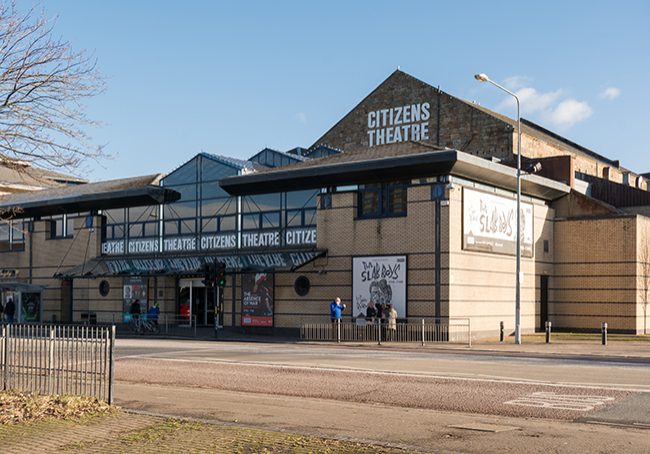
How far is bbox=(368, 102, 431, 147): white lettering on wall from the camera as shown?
54.9m

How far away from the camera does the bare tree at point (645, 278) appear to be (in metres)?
39.4

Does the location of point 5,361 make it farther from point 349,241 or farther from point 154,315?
point 154,315

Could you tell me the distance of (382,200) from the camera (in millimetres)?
35719

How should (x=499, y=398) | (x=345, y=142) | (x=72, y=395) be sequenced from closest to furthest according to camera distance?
1. (x=72, y=395)
2. (x=499, y=398)
3. (x=345, y=142)

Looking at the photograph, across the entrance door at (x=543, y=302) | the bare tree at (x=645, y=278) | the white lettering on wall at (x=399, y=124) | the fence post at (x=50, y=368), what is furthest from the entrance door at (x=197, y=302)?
the fence post at (x=50, y=368)

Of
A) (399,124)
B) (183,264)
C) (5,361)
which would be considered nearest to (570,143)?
(399,124)

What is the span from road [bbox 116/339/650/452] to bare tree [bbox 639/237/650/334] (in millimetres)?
16723

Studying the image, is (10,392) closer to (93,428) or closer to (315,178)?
(93,428)

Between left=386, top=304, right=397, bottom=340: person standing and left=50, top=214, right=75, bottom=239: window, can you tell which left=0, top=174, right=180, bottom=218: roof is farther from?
left=386, top=304, right=397, bottom=340: person standing

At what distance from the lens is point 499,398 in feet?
49.8

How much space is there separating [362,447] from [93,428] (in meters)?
3.96

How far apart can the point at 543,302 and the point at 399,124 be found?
1956cm

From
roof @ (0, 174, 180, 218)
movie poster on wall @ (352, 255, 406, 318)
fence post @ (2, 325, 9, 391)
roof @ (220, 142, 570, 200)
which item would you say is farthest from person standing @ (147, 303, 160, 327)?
fence post @ (2, 325, 9, 391)

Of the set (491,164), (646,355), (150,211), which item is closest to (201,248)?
(150,211)
